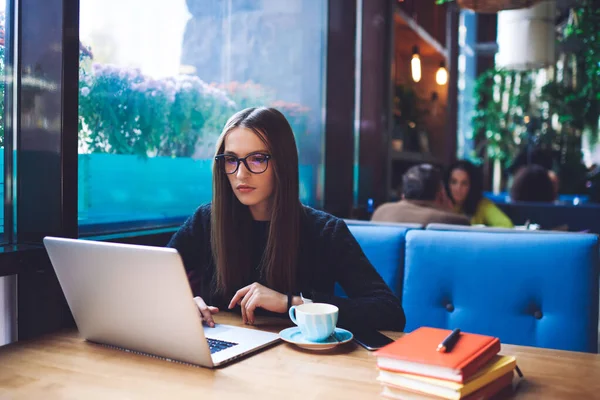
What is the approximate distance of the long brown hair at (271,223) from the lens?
1614 mm

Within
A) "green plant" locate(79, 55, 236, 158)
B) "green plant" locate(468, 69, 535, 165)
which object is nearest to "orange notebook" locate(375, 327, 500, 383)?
"green plant" locate(79, 55, 236, 158)

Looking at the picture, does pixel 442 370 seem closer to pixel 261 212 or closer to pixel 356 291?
pixel 356 291

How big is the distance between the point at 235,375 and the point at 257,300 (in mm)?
340

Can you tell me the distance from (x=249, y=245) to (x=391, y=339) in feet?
1.89

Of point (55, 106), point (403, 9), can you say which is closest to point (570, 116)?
point (403, 9)

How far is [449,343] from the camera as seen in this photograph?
3.16 feet

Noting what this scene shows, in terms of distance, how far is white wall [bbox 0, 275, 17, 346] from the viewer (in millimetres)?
1484

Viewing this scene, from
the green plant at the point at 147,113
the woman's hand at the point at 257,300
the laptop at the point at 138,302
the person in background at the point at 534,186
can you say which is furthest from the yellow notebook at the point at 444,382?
the person in background at the point at 534,186

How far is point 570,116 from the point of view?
595cm

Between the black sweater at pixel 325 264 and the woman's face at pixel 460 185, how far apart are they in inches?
106

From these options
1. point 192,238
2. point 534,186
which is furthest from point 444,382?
point 534,186

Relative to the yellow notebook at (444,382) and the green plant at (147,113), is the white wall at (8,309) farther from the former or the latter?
the yellow notebook at (444,382)

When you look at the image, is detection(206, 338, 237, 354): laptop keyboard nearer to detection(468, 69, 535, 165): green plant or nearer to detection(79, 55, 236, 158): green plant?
detection(79, 55, 236, 158): green plant

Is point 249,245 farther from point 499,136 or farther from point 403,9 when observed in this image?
point 499,136
